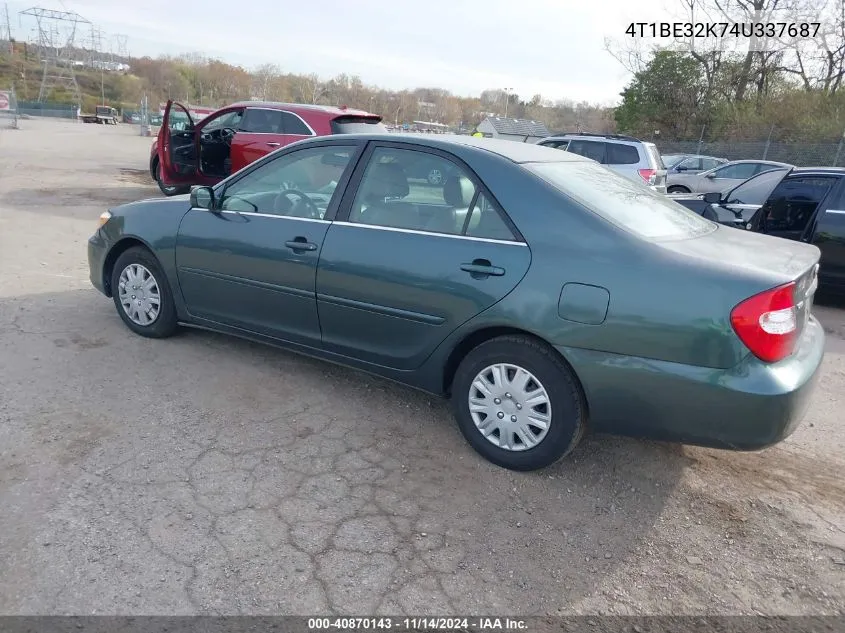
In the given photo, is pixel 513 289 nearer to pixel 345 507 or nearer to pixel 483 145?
pixel 483 145

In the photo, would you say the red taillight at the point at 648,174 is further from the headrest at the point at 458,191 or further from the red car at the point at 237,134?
the headrest at the point at 458,191

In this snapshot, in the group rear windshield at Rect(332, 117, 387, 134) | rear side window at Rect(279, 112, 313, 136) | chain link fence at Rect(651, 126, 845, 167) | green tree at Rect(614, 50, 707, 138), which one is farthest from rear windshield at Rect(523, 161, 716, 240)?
green tree at Rect(614, 50, 707, 138)

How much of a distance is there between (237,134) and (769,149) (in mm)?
20560

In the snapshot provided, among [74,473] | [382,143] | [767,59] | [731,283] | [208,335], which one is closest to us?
[731,283]

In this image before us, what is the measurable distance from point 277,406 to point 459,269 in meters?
1.44

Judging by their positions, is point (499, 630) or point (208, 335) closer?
point (499, 630)

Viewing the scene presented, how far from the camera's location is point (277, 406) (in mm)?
3865

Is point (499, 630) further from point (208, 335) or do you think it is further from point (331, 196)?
point (208, 335)

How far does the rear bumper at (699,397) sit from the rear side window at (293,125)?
8.46m

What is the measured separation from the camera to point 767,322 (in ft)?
8.93

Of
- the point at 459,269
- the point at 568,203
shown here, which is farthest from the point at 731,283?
the point at 459,269

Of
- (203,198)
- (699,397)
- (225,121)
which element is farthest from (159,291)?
(225,121)

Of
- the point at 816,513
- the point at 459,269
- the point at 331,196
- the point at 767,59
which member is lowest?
the point at 816,513

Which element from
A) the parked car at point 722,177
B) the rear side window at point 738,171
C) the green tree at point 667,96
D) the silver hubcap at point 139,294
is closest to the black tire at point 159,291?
the silver hubcap at point 139,294
